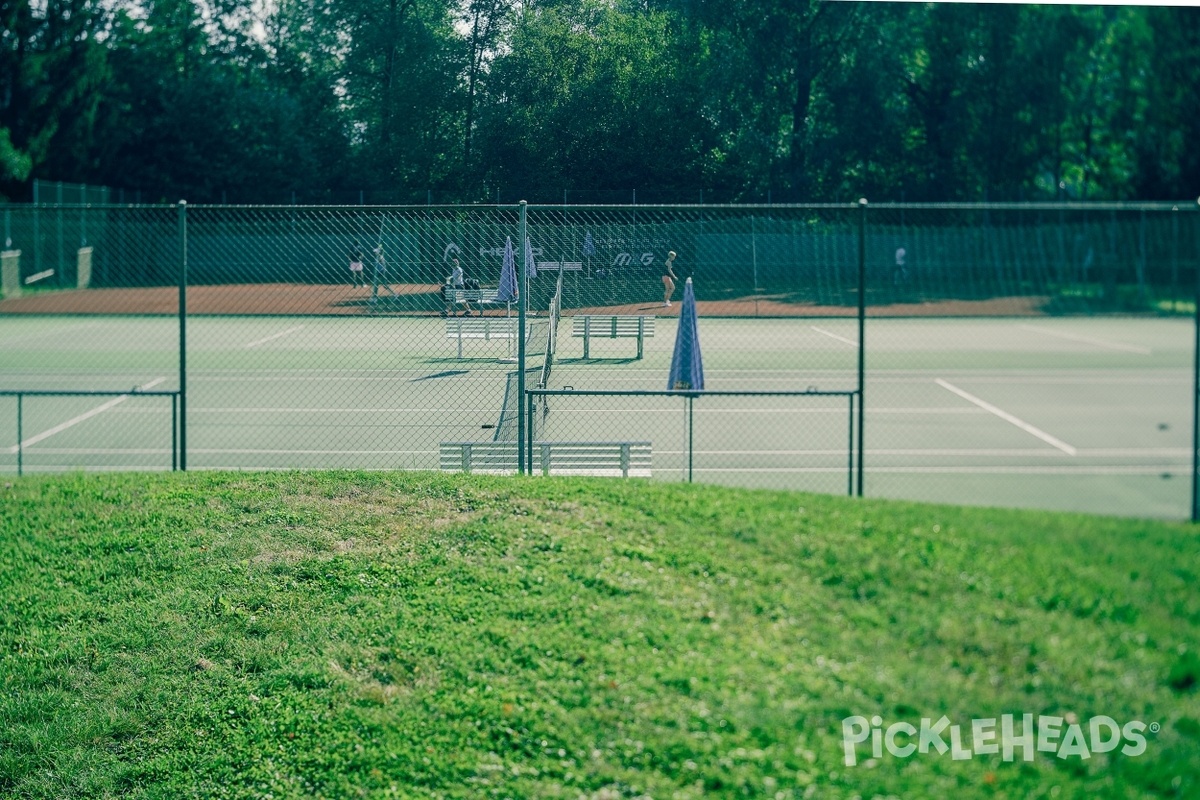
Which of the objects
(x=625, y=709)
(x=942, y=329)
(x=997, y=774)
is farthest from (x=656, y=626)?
(x=942, y=329)

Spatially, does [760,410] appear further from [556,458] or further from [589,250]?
[556,458]

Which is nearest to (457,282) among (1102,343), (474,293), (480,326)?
(474,293)

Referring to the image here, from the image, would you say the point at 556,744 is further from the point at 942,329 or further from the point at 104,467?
the point at 104,467

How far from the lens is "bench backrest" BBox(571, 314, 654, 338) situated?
1331 centimetres

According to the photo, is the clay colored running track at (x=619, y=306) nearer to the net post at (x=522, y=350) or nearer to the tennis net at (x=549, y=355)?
the tennis net at (x=549, y=355)

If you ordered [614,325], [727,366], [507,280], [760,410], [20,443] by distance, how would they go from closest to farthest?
[20,443] < [507,280] < [614,325] < [760,410] < [727,366]

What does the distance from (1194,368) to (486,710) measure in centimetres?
574

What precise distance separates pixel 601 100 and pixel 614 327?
13.4ft

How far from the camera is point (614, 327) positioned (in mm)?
13430

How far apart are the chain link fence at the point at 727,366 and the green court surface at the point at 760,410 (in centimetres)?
4

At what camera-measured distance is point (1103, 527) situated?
7816 mm

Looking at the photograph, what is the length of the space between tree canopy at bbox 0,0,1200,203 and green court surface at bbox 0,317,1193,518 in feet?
8.90

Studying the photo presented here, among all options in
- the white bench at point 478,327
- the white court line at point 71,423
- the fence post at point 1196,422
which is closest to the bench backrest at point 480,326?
the white bench at point 478,327

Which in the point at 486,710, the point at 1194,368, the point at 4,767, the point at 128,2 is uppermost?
the point at 128,2
